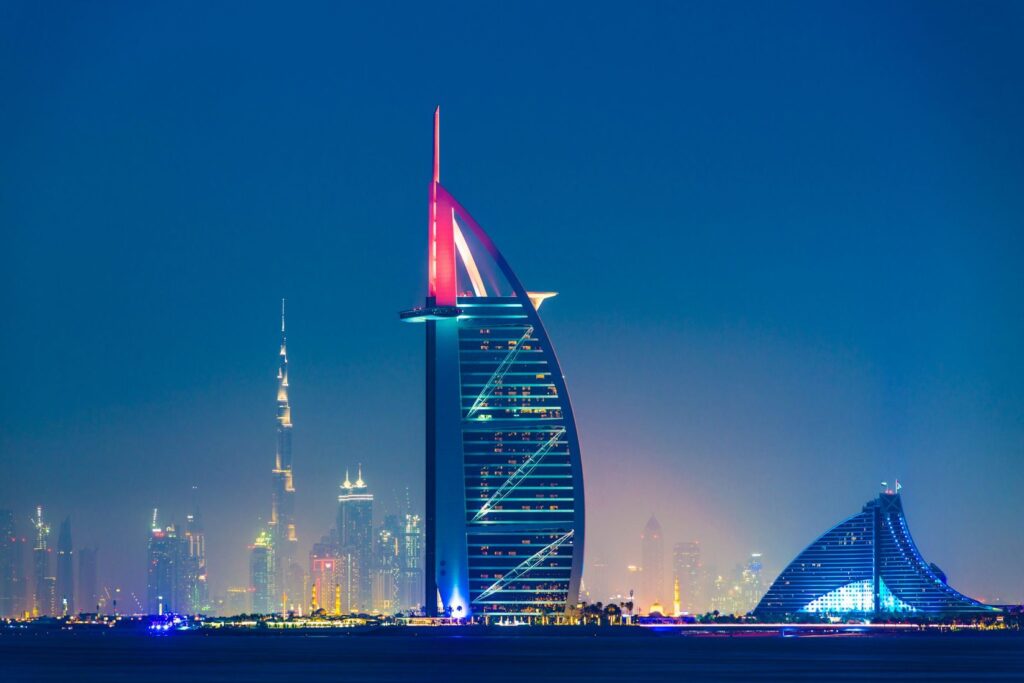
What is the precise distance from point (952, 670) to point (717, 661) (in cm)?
2479

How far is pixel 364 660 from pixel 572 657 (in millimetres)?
19199

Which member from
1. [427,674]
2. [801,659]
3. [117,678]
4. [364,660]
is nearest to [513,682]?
[427,674]

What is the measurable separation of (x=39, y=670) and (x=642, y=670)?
46.6 m

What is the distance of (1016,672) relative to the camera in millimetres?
159375

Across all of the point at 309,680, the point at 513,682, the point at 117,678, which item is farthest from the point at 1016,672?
the point at 117,678

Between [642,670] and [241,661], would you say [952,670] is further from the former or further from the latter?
[241,661]

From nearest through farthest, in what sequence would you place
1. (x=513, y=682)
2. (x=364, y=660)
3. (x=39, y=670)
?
1. (x=513, y=682)
2. (x=39, y=670)
3. (x=364, y=660)

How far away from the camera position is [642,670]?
524ft

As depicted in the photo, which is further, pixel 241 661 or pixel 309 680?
pixel 241 661

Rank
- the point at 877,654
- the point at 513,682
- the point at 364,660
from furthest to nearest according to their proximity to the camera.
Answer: the point at 877,654 → the point at 364,660 → the point at 513,682

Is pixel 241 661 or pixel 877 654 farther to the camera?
pixel 877 654

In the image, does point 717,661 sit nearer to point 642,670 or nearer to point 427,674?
point 642,670

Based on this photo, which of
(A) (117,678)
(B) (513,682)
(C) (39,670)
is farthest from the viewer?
(C) (39,670)

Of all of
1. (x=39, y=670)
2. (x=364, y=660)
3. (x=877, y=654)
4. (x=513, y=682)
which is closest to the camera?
(x=513, y=682)
